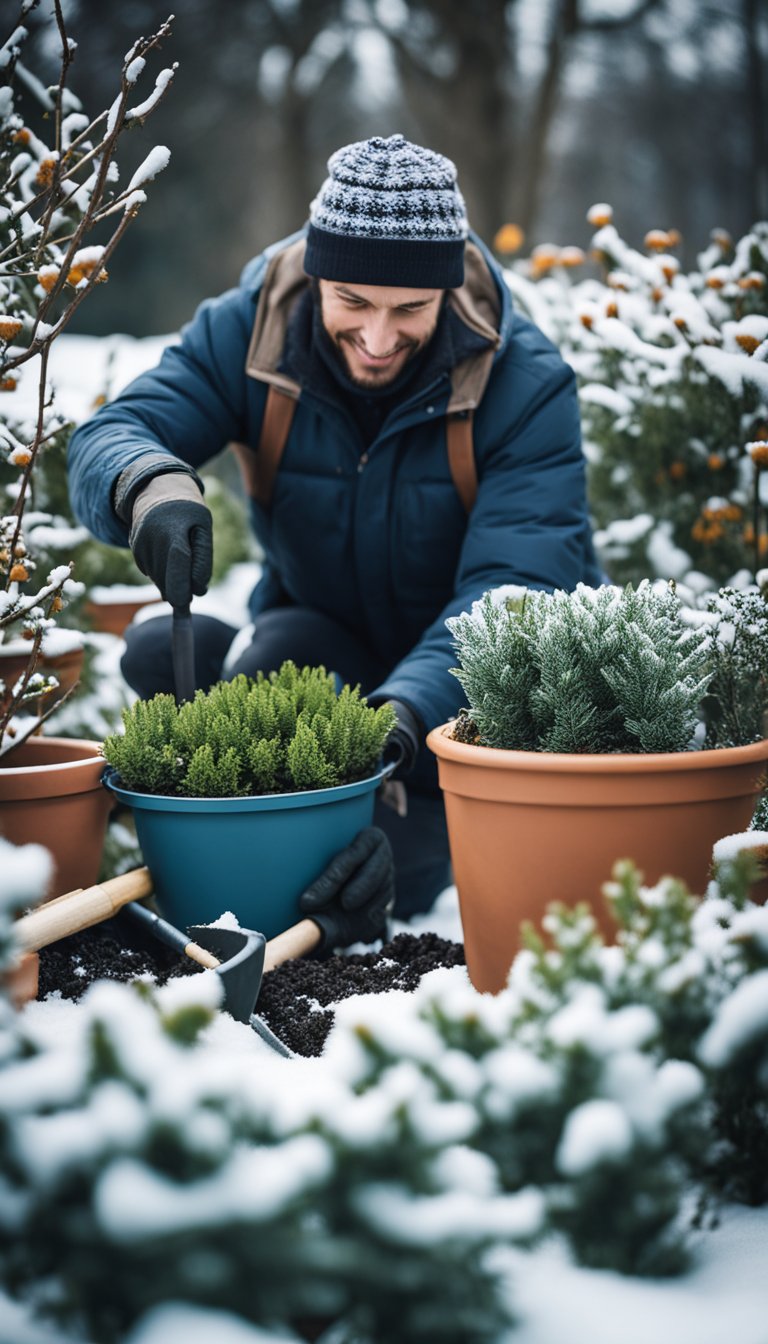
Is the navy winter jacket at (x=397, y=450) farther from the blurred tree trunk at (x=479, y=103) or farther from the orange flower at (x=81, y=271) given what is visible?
the blurred tree trunk at (x=479, y=103)

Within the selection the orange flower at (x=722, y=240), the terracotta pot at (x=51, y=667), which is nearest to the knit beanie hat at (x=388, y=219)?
the terracotta pot at (x=51, y=667)

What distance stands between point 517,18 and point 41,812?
8.65 meters

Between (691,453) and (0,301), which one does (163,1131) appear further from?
(691,453)

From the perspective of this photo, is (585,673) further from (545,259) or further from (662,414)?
(545,259)

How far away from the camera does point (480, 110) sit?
8.05 m

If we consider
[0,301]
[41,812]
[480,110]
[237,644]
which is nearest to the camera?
[41,812]

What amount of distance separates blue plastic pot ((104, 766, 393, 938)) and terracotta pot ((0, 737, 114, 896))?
53 mm

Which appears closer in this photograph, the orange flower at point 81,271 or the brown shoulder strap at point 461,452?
the orange flower at point 81,271

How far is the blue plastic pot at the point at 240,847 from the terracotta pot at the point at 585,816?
0.38 meters

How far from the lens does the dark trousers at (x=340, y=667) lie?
9.23 ft

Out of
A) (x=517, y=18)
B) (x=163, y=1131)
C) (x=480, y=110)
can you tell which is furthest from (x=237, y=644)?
(x=517, y=18)

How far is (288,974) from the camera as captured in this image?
6.35ft

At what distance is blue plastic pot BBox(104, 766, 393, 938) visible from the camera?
188 cm

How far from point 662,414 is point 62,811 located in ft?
7.41
